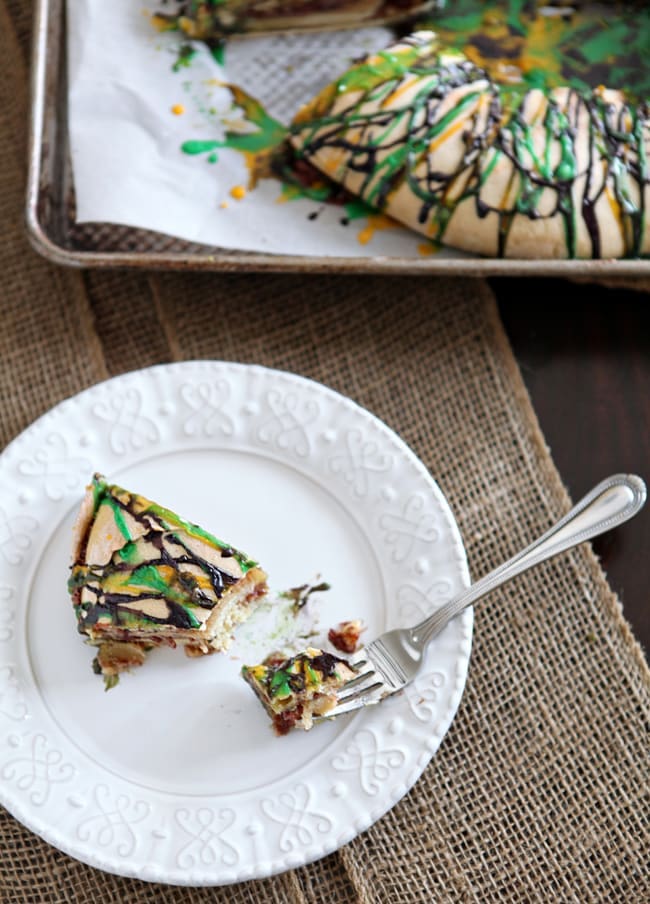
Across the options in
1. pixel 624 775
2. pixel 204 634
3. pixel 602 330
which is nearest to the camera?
pixel 204 634

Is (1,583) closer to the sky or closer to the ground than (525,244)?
closer to the ground

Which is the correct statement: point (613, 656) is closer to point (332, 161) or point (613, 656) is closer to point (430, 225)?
point (430, 225)

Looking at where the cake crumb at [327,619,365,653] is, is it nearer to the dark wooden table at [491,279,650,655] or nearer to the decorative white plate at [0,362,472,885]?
the decorative white plate at [0,362,472,885]

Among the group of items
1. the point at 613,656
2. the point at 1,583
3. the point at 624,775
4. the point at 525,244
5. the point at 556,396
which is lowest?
the point at 624,775

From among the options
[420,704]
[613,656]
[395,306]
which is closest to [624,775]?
[613,656]

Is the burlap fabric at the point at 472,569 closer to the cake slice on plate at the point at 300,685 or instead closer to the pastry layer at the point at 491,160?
the pastry layer at the point at 491,160

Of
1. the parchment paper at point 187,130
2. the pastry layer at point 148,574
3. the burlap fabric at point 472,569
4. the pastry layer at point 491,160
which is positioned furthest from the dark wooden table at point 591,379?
the pastry layer at point 148,574
